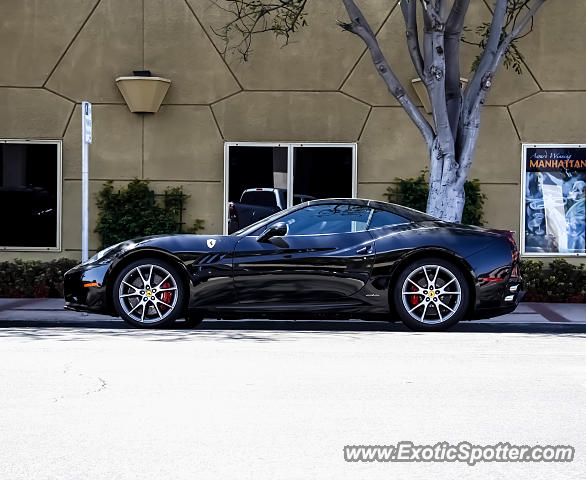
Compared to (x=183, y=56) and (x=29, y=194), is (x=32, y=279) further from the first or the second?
(x=183, y=56)

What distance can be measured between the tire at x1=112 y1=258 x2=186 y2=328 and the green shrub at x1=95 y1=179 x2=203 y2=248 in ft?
17.8

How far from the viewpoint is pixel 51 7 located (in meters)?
17.2

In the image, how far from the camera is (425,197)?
54.5ft

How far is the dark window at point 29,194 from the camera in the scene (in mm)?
17031

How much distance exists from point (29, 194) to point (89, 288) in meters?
6.12

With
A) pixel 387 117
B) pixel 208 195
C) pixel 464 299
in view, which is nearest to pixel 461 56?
pixel 387 117

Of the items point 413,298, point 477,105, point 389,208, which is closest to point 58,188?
point 477,105

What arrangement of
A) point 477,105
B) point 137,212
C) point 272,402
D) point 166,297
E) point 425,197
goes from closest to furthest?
point 272,402
point 166,297
point 477,105
point 425,197
point 137,212

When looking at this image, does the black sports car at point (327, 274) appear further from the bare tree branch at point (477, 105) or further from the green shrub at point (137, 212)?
the green shrub at point (137, 212)

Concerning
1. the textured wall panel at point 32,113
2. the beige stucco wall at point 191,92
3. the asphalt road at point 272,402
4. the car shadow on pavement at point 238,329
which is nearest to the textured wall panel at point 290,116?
the beige stucco wall at point 191,92

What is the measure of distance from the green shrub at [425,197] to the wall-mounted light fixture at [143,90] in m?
3.84

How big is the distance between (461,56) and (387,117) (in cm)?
144

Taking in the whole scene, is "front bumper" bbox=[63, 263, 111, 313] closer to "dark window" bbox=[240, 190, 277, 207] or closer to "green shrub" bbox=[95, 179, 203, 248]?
"green shrub" bbox=[95, 179, 203, 248]

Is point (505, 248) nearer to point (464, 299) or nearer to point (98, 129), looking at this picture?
point (464, 299)
